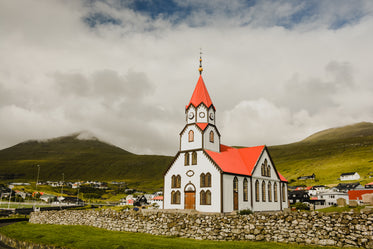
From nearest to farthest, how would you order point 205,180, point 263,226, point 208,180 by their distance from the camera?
point 263,226, point 208,180, point 205,180

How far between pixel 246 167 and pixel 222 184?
28.6 feet

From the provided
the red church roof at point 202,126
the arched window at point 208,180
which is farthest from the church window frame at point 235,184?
the red church roof at point 202,126

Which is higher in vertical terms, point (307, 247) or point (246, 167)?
point (246, 167)

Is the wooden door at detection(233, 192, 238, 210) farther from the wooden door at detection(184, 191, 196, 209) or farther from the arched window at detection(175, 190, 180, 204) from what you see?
the arched window at detection(175, 190, 180, 204)

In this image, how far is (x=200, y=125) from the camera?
43.6 m

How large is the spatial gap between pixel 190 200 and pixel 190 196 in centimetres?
56

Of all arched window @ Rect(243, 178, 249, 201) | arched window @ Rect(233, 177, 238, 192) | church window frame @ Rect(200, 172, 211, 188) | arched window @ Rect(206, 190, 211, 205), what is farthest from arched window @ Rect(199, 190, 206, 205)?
arched window @ Rect(243, 178, 249, 201)

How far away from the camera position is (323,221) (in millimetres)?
16797

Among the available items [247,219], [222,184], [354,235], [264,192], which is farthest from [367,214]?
[264,192]

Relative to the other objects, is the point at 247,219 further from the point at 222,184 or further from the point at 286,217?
the point at 222,184

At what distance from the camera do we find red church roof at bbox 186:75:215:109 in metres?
45.1

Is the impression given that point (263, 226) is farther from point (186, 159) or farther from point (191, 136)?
point (191, 136)

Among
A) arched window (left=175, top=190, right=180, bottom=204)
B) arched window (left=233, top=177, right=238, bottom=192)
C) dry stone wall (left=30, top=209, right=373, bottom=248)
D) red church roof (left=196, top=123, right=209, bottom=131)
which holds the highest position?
red church roof (left=196, top=123, right=209, bottom=131)

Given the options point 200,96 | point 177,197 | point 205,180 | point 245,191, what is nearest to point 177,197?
point 177,197
